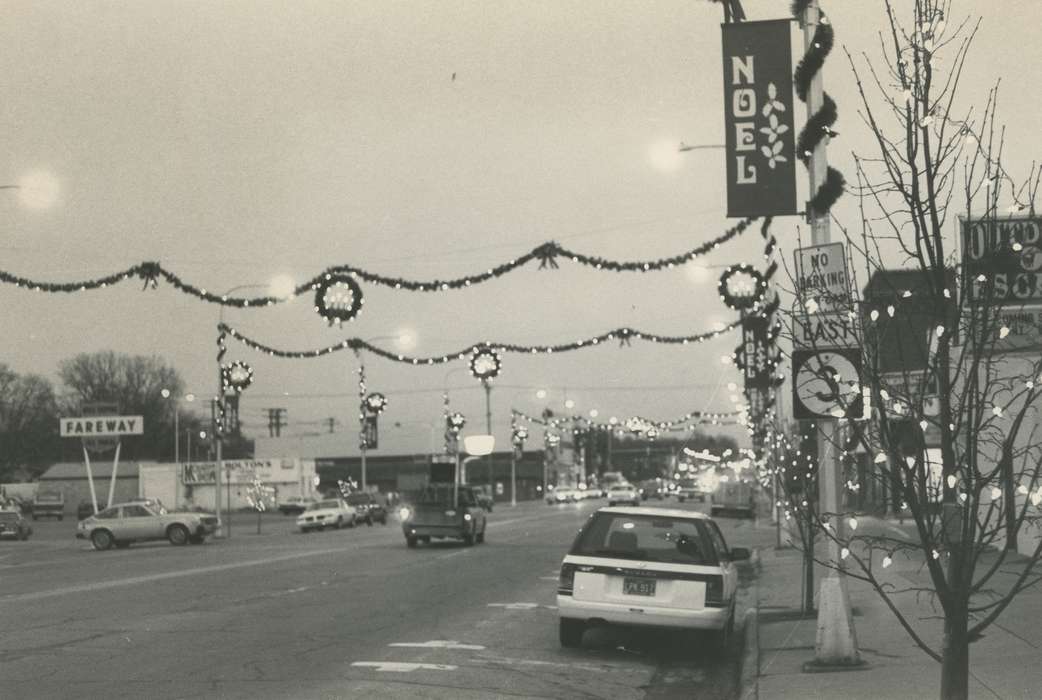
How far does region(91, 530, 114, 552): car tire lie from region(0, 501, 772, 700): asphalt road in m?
16.9

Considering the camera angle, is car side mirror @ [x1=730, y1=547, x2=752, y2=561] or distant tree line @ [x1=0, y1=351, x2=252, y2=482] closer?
car side mirror @ [x1=730, y1=547, x2=752, y2=561]

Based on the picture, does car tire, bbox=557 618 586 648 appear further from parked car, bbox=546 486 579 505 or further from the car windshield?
parked car, bbox=546 486 579 505

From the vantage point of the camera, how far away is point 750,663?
12633 mm

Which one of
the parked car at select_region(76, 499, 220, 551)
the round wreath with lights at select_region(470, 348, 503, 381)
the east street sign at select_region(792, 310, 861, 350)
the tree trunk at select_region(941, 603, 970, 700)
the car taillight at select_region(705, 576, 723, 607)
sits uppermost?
the round wreath with lights at select_region(470, 348, 503, 381)

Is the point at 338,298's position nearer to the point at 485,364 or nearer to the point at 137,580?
the point at 137,580

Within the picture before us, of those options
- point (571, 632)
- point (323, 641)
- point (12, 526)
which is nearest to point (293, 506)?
point (12, 526)

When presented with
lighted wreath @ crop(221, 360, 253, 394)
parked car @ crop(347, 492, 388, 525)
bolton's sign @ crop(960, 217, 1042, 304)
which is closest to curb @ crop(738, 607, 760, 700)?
bolton's sign @ crop(960, 217, 1042, 304)

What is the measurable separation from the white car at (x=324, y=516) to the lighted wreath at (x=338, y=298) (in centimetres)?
3033

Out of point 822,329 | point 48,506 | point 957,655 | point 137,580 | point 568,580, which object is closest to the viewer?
point 957,655

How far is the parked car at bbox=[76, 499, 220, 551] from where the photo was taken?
142ft

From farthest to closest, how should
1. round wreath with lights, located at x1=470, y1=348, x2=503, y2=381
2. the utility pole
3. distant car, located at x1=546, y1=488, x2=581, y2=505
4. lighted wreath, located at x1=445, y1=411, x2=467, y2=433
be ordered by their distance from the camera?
1. distant car, located at x1=546, y1=488, x2=581, y2=505
2. lighted wreath, located at x1=445, y1=411, x2=467, y2=433
3. round wreath with lights, located at x1=470, y1=348, x2=503, y2=381
4. the utility pole

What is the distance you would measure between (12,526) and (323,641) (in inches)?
1795

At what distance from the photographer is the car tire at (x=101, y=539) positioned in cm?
4319

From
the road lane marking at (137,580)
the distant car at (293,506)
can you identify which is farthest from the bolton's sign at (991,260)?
the distant car at (293,506)
